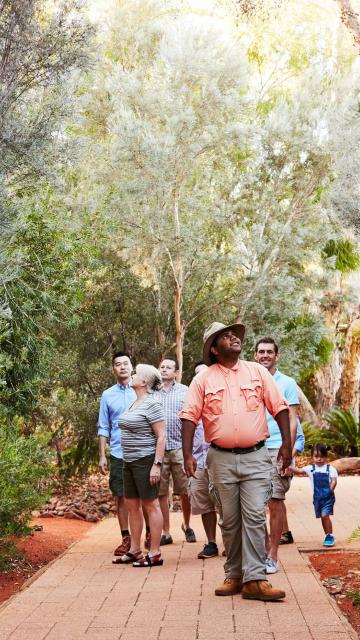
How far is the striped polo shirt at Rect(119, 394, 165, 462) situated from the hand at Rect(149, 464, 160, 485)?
6.7 inches

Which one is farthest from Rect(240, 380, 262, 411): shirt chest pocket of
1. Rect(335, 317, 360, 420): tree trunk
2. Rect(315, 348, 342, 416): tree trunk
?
Rect(335, 317, 360, 420): tree trunk

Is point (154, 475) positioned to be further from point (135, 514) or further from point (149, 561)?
point (149, 561)

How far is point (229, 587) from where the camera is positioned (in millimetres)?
6980

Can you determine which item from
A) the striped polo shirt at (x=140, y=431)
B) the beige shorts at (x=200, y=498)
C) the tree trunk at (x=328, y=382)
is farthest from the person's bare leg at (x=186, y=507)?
the tree trunk at (x=328, y=382)

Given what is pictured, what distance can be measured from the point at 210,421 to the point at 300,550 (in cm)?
309

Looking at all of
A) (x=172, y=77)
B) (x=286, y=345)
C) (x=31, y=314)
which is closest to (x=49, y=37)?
(x=31, y=314)

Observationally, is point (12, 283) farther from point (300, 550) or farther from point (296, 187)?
point (296, 187)

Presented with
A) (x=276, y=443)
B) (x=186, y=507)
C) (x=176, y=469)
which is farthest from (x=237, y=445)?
(x=186, y=507)

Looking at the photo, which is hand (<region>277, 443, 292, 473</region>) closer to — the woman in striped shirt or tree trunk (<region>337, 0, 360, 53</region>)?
the woman in striped shirt

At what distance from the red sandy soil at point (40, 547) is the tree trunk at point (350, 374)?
14349mm

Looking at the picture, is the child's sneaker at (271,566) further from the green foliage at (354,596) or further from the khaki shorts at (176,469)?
the khaki shorts at (176,469)

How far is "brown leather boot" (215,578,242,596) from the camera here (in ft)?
22.9

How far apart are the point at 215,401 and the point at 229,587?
4.57 feet

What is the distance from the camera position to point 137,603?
6.86 meters
